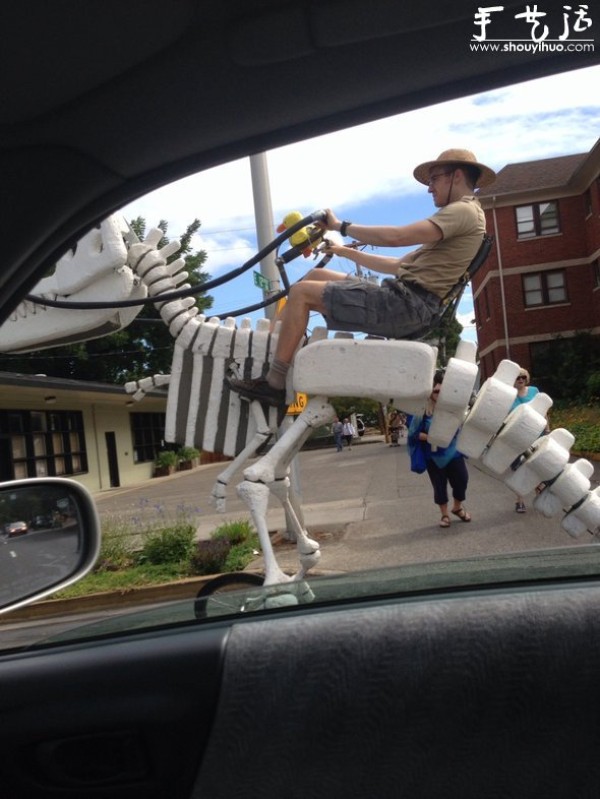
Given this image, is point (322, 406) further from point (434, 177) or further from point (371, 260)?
point (434, 177)

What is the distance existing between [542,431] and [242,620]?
3.08 m

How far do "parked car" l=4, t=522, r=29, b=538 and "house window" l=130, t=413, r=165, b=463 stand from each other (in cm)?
2394

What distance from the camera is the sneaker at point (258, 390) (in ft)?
15.8

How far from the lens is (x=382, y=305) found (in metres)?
4.08

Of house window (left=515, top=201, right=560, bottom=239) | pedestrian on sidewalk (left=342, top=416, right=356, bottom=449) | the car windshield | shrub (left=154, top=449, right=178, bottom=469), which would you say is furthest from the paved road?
pedestrian on sidewalk (left=342, top=416, right=356, bottom=449)

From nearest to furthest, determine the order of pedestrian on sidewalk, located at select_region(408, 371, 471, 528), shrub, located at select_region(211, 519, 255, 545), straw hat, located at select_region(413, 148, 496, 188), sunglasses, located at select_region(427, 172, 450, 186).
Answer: straw hat, located at select_region(413, 148, 496, 188)
sunglasses, located at select_region(427, 172, 450, 186)
pedestrian on sidewalk, located at select_region(408, 371, 471, 528)
shrub, located at select_region(211, 519, 255, 545)

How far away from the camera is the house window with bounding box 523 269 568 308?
16.9 metres

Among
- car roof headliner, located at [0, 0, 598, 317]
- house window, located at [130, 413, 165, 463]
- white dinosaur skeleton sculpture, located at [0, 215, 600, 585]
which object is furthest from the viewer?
house window, located at [130, 413, 165, 463]

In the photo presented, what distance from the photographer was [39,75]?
146cm

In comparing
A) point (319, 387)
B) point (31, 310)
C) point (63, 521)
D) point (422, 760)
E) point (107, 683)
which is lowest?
point (422, 760)

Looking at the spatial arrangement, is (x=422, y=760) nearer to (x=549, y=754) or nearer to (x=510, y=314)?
(x=549, y=754)

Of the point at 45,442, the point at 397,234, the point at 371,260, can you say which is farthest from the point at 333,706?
the point at 45,442

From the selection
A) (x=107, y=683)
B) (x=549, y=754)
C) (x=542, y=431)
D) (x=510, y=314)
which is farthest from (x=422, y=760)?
(x=510, y=314)

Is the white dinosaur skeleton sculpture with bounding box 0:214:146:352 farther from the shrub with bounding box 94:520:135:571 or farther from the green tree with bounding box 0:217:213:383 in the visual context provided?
the shrub with bounding box 94:520:135:571
